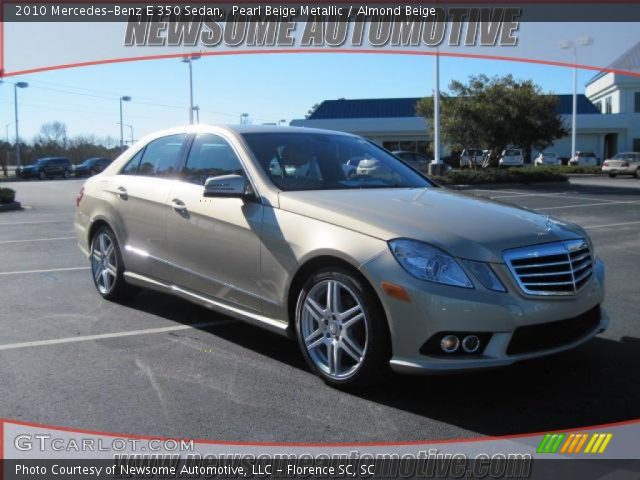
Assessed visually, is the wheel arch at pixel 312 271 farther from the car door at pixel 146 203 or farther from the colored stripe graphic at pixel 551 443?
the car door at pixel 146 203

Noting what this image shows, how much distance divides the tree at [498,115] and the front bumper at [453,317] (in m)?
25.7

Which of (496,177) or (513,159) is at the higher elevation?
(513,159)

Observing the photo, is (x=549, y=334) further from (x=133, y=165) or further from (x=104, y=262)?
(x=104, y=262)

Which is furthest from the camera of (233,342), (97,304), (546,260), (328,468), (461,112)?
(461,112)

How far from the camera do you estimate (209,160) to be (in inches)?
208

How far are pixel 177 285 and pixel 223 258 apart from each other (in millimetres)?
746

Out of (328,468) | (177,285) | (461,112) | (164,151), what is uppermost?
(461,112)

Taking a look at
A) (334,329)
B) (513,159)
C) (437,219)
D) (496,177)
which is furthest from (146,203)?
(513,159)

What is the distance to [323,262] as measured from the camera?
4.16 meters

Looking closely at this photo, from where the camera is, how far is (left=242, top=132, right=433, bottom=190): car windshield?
4.90 meters

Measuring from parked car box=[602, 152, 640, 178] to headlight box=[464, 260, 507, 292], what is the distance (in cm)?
3640

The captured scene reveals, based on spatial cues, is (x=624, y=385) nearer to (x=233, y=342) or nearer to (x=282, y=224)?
(x=282, y=224)

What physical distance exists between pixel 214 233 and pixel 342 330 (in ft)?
4.54

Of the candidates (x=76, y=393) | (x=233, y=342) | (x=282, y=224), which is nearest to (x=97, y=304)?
(x=233, y=342)
